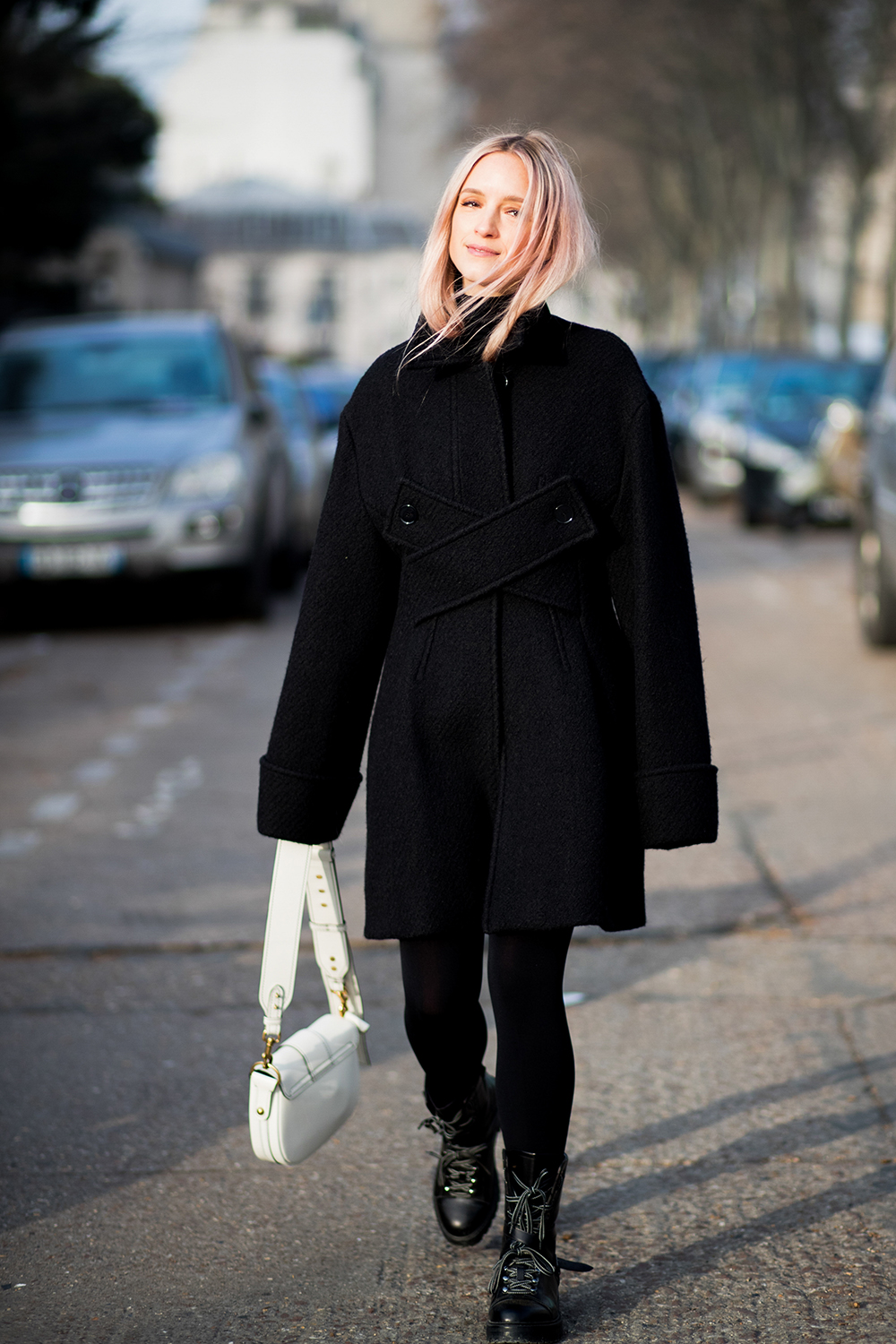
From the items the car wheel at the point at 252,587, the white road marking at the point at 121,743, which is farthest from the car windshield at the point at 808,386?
the white road marking at the point at 121,743

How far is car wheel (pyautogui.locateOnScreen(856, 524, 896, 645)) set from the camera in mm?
10555

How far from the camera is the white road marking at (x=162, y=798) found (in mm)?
6830

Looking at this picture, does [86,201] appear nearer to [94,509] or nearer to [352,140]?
[94,509]

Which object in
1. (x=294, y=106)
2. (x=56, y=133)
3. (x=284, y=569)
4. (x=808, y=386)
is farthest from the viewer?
(x=294, y=106)

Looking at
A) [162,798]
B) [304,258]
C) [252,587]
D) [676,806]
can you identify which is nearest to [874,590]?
[252,587]

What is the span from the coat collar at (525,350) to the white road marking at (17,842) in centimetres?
374

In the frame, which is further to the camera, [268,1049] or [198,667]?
[198,667]

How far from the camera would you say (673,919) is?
5.60 metres

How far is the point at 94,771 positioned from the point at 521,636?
5063 mm

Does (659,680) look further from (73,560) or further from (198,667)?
(73,560)

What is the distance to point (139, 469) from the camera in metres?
11.9

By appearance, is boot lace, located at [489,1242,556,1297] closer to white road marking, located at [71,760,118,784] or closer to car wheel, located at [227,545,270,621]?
white road marking, located at [71,760,118,784]

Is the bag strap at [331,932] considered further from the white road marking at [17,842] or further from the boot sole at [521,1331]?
the white road marking at [17,842]

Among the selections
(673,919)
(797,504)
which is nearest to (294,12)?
(797,504)
